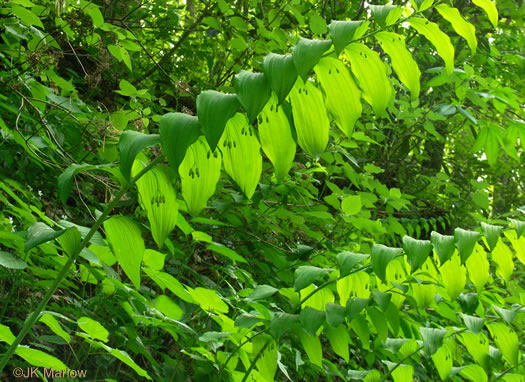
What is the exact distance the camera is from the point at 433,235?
1129 mm

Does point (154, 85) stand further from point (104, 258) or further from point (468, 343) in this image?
point (468, 343)

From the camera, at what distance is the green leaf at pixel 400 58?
87cm

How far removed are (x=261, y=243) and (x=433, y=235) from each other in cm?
166

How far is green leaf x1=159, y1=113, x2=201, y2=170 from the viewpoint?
0.65m

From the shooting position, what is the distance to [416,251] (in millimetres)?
1088

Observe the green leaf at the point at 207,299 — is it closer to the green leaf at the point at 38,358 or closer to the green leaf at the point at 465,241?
the green leaf at the point at 38,358

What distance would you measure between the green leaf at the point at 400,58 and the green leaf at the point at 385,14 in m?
0.02

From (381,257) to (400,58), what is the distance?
431 millimetres

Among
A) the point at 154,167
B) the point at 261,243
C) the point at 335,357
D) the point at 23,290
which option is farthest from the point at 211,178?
the point at 335,357

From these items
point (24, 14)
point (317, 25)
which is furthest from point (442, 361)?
point (24, 14)

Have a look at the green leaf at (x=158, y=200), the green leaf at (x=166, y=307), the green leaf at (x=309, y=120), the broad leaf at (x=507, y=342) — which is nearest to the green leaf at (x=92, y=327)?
the green leaf at (x=166, y=307)

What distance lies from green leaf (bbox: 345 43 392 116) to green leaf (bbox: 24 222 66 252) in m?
0.54

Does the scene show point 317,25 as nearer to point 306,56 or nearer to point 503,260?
point 503,260

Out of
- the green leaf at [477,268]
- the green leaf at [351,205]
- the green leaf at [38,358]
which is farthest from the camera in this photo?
the green leaf at [351,205]
